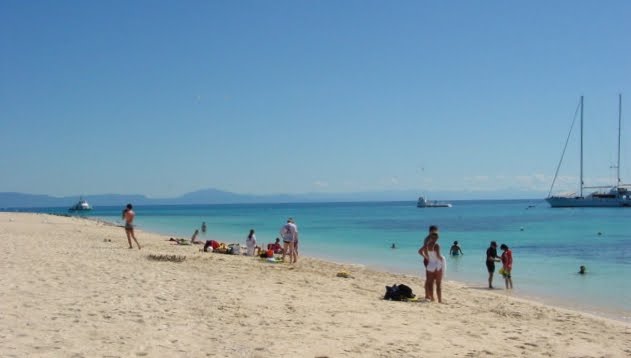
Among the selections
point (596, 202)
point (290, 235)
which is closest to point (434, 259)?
point (290, 235)

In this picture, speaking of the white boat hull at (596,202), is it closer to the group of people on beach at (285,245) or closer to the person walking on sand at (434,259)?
the group of people on beach at (285,245)

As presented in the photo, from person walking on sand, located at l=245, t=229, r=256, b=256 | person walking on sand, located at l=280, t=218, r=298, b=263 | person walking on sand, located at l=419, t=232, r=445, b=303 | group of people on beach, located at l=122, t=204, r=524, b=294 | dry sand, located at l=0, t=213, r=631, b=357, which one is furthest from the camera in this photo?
person walking on sand, located at l=245, t=229, r=256, b=256

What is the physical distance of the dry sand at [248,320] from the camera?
22.9 ft

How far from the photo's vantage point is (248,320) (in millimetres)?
8484

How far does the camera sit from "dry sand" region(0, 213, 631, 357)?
699 centimetres

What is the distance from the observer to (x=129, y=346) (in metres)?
6.73

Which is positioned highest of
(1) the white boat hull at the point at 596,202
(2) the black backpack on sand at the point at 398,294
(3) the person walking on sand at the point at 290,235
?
(1) the white boat hull at the point at 596,202

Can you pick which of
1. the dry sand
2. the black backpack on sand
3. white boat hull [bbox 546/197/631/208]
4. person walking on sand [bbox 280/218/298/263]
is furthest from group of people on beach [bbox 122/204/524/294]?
white boat hull [bbox 546/197/631/208]

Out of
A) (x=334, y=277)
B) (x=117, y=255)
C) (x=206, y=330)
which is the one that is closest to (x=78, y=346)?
(x=206, y=330)

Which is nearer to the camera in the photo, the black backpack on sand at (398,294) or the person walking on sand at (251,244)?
the black backpack on sand at (398,294)

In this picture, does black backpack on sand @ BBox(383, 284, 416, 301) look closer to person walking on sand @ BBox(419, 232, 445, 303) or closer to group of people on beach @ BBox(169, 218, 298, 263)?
person walking on sand @ BBox(419, 232, 445, 303)

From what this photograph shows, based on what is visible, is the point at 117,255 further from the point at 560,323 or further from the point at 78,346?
the point at 560,323

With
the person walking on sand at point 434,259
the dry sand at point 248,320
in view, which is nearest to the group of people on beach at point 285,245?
the dry sand at point 248,320

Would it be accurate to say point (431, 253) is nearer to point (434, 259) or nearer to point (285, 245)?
point (434, 259)
